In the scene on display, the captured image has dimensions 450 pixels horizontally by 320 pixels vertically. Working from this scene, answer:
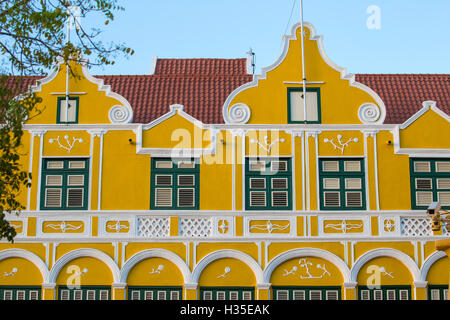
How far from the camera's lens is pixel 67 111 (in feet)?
75.3

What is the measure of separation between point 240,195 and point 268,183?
99cm

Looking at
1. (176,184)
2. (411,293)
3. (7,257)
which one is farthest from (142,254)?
(411,293)

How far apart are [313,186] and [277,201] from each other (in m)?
1.24

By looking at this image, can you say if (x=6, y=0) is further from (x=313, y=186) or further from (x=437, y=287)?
(x=437, y=287)

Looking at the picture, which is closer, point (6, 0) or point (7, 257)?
point (6, 0)

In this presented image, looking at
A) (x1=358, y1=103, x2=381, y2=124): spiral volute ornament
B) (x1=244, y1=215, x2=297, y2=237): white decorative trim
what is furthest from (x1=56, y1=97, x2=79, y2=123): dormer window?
(x1=358, y1=103, x2=381, y2=124): spiral volute ornament

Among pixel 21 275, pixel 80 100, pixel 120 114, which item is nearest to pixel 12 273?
pixel 21 275

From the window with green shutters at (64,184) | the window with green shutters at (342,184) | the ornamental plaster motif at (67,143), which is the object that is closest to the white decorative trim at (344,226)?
the window with green shutters at (342,184)

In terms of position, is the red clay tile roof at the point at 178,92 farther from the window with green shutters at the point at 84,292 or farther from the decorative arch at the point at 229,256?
the window with green shutters at the point at 84,292

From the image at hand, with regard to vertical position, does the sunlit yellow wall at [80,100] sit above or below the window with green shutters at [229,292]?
above

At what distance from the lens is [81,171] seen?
2250cm

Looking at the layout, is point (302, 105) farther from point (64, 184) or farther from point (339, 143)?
point (64, 184)

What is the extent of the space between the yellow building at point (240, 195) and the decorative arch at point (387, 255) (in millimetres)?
31

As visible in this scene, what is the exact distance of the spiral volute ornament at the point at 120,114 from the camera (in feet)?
74.8
